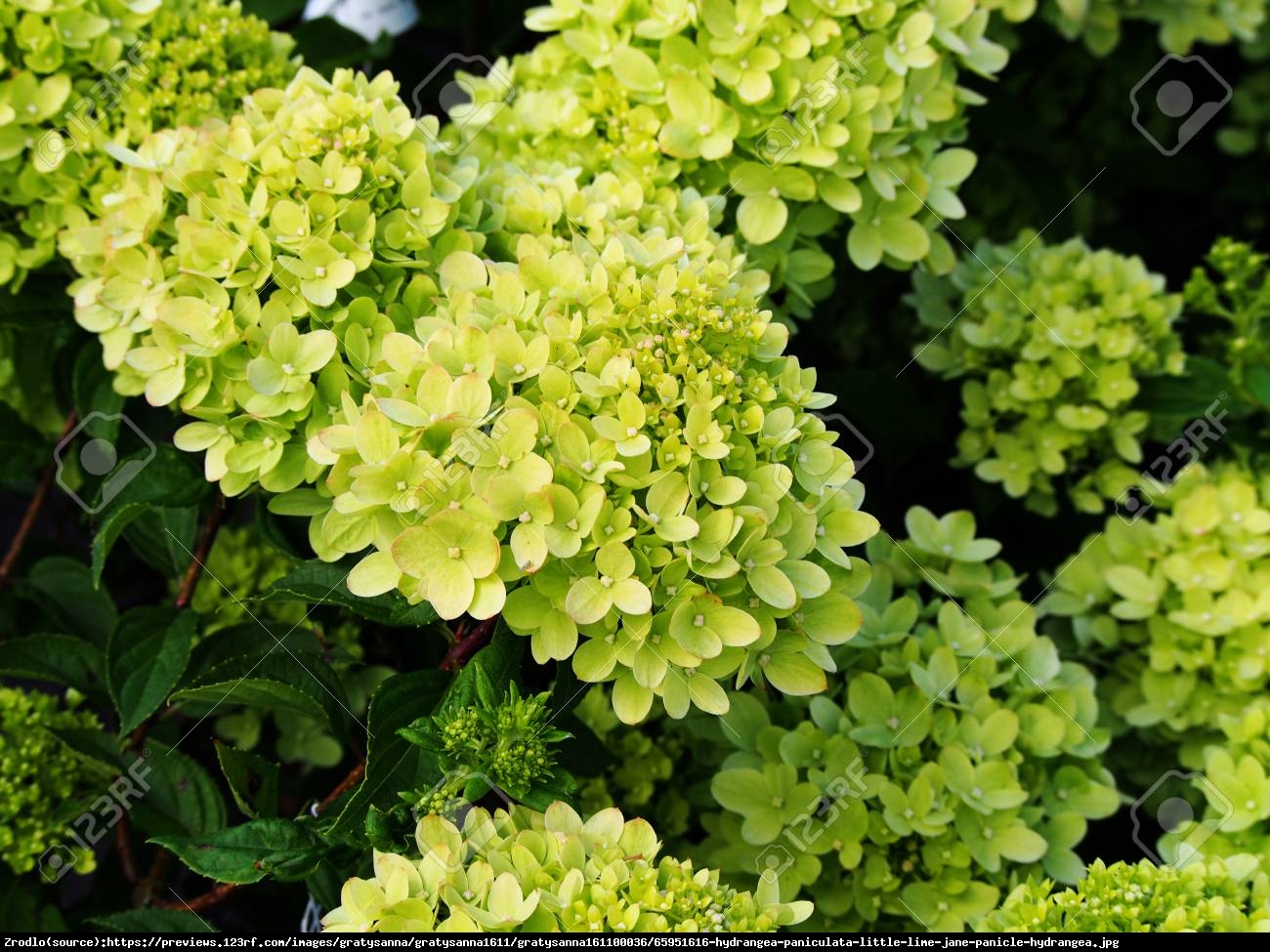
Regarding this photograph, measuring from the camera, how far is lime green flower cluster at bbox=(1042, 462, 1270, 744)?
4.69ft

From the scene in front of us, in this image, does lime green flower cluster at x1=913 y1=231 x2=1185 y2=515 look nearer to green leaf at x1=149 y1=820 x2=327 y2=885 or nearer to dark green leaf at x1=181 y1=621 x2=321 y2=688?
dark green leaf at x1=181 y1=621 x2=321 y2=688

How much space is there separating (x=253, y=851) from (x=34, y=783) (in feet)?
1.32

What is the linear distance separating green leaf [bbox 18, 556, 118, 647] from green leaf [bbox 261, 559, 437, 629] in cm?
59

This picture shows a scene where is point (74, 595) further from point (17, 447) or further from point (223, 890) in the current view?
point (223, 890)

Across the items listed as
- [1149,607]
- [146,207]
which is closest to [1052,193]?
[1149,607]

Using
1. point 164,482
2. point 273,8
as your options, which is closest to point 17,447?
point 164,482

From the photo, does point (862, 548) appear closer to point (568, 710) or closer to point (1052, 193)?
point (568, 710)

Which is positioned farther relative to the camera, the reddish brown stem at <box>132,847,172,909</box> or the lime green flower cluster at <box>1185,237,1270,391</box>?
the lime green flower cluster at <box>1185,237,1270,391</box>

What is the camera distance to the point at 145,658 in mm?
1293

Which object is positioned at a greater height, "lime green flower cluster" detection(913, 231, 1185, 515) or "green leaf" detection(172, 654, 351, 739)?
"lime green flower cluster" detection(913, 231, 1185, 515)

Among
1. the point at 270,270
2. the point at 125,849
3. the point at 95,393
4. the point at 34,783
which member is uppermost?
the point at 270,270

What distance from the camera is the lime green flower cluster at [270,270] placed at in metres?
1.07

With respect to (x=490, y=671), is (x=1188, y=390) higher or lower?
higher

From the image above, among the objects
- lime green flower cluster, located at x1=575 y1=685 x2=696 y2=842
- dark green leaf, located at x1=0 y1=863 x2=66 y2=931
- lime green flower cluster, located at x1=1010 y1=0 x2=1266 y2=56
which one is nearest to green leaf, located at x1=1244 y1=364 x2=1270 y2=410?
lime green flower cluster, located at x1=1010 y1=0 x2=1266 y2=56
